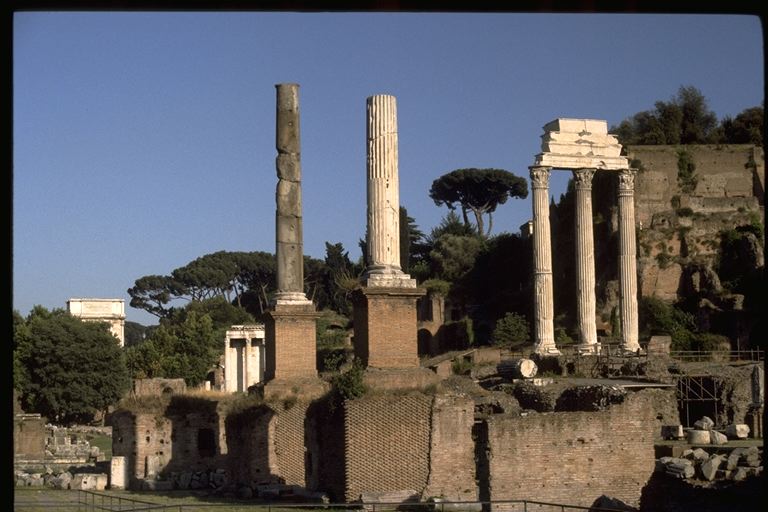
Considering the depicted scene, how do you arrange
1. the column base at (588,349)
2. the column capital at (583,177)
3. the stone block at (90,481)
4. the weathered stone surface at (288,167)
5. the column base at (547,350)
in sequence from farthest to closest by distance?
the column capital at (583,177) < the column base at (547,350) < the column base at (588,349) < the weathered stone surface at (288,167) < the stone block at (90,481)

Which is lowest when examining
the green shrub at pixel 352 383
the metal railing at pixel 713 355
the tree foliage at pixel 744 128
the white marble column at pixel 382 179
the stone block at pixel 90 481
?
the stone block at pixel 90 481

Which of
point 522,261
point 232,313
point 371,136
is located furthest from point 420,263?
point 371,136

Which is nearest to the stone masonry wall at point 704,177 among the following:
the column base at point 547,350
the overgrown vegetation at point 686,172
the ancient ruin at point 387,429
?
the overgrown vegetation at point 686,172

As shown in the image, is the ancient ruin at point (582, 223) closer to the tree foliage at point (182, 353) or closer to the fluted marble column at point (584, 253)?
the fluted marble column at point (584, 253)

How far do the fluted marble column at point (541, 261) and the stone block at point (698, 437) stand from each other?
1910 cm

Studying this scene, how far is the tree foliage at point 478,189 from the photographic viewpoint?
8794 cm

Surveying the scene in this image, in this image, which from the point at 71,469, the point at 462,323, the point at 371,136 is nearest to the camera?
the point at 371,136

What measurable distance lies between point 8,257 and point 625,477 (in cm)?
1803

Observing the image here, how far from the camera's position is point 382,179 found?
77.0 feet

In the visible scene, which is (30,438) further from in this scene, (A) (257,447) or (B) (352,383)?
(B) (352,383)

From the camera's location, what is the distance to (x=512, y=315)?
2317 inches

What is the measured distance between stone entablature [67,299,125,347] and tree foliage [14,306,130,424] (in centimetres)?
3218

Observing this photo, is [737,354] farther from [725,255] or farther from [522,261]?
[522,261]

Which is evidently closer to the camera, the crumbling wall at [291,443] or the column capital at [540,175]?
the crumbling wall at [291,443]
